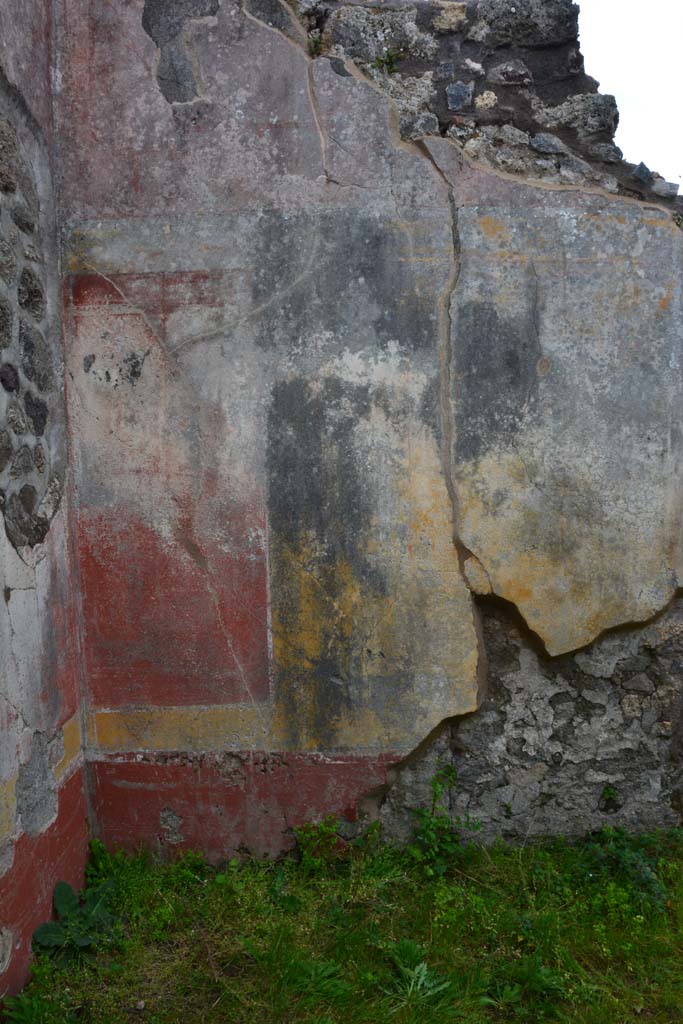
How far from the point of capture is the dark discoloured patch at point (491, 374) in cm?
239

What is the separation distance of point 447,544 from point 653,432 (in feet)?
2.45

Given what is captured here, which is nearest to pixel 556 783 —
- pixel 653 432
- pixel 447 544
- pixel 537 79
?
pixel 447 544

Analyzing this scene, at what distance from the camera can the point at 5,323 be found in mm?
2049

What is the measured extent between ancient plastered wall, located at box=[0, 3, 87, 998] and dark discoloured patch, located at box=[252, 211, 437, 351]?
68 cm

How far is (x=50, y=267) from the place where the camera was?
93.0 inches

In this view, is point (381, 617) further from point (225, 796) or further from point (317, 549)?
point (225, 796)

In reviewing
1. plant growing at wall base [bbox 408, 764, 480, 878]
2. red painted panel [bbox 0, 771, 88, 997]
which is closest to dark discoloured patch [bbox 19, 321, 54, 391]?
red painted panel [bbox 0, 771, 88, 997]

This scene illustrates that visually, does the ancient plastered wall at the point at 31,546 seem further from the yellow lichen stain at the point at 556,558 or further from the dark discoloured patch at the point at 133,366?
the yellow lichen stain at the point at 556,558

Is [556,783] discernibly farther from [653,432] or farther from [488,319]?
[488,319]

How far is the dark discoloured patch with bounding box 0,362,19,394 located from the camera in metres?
2.04

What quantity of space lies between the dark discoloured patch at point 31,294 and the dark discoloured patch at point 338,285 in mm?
650

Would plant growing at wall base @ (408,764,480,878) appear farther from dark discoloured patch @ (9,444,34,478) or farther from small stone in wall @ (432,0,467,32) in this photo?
small stone in wall @ (432,0,467,32)

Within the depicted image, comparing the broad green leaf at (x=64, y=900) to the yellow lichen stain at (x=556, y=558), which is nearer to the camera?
the broad green leaf at (x=64, y=900)

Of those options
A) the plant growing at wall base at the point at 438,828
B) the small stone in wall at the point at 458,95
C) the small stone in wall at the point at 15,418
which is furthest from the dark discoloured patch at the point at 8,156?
the plant growing at wall base at the point at 438,828
